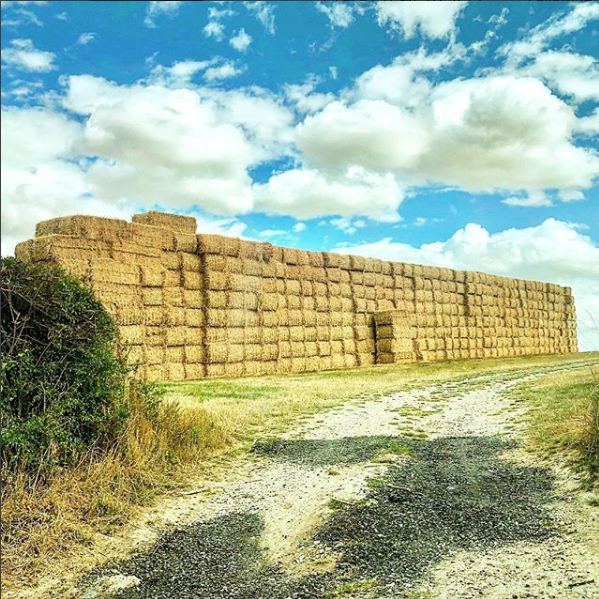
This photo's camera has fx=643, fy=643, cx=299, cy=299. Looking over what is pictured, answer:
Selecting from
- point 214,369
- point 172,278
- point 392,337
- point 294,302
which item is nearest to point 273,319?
point 294,302

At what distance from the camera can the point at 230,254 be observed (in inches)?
922

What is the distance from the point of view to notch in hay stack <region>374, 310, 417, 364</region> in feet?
98.9

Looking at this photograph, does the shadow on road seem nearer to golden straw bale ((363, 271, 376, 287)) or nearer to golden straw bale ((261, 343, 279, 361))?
golden straw bale ((261, 343, 279, 361))

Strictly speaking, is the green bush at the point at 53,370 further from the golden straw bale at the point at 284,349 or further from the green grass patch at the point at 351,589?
the golden straw bale at the point at 284,349

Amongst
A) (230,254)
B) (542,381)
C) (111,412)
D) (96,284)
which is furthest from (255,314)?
(111,412)

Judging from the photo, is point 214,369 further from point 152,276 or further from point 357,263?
point 357,263

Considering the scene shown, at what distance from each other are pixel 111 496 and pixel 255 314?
56.3ft

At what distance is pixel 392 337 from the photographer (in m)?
30.2

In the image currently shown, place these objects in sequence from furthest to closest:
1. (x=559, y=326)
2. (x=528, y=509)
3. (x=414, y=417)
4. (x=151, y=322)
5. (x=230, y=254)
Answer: (x=559, y=326) → (x=230, y=254) → (x=151, y=322) → (x=414, y=417) → (x=528, y=509)

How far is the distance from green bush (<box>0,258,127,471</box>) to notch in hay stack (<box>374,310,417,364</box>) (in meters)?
22.5

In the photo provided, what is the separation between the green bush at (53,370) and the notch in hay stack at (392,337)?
22.5 metres

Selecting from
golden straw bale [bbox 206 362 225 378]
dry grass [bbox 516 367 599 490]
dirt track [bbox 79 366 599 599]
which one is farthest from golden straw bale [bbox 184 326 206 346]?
dirt track [bbox 79 366 599 599]

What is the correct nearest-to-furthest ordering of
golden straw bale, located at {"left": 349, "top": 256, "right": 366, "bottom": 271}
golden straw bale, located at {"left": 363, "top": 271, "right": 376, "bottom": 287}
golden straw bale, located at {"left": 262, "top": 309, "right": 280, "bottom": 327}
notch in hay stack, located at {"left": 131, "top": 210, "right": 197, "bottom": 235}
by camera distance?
notch in hay stack, located at {"left": 131, "top": 210, "right": 197, "bottom": 235} < golden straw bale, located at {"left": 262, "top": 309, "right": 280, "bottom": 327} < golden straw bale, located at {"left": 349, "top": 256, "right": 366, "bottom": 271} < golden straw bale, located at {"left": 363, "top": 271, "right": 376, "bottom": 287}

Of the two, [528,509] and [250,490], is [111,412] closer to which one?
[250,490]
